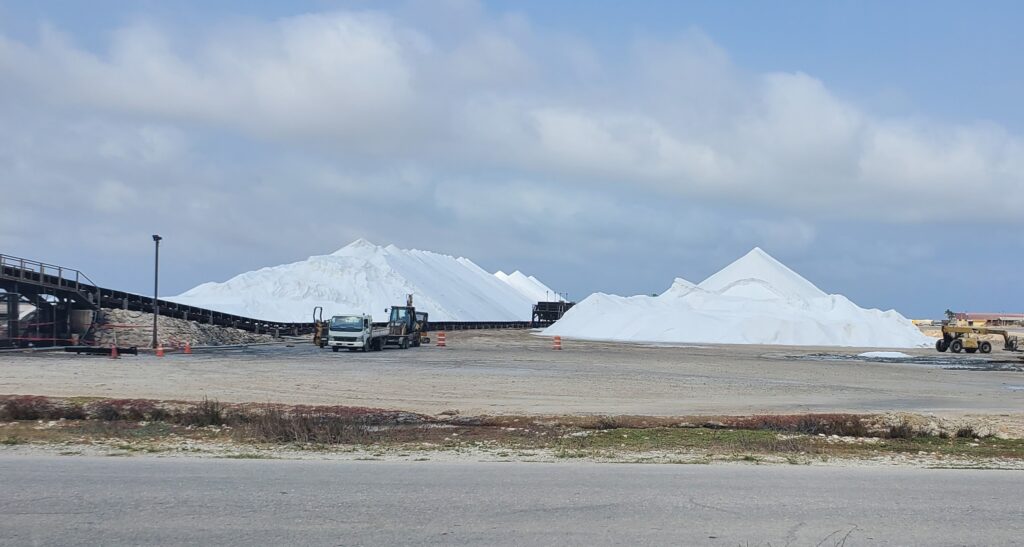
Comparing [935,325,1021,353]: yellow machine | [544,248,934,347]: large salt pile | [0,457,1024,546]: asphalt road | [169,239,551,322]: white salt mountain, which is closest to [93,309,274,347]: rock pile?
[544,248,934,347]: large salt pile

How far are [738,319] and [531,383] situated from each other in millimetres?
55671

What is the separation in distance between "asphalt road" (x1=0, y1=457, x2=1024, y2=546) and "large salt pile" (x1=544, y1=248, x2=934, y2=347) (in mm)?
65785

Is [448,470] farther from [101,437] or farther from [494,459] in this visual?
[101,437]

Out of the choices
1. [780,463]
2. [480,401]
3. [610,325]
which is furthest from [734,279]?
[780,463]

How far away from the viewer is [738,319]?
261 ft

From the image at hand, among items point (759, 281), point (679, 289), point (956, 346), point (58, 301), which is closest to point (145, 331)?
point (58, 301)

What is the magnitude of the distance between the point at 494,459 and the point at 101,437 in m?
6.41

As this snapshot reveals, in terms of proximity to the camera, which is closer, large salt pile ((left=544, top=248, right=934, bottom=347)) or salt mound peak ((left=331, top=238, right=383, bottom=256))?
large salt pile ((left=544, top=248, right=934, bottom=347))

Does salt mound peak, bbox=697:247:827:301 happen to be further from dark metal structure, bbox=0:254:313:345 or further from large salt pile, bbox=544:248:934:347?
dark metal structure, bbox=0:254:313:345

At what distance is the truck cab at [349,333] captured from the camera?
152 feet

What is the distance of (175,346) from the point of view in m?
50.6

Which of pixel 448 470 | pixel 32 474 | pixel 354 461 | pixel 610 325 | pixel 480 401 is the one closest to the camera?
pixel 32 474

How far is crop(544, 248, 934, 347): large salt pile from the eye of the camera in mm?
75625

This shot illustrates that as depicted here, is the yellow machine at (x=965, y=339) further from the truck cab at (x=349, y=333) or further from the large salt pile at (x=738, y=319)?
the truck cab at (x=349, y=333)
